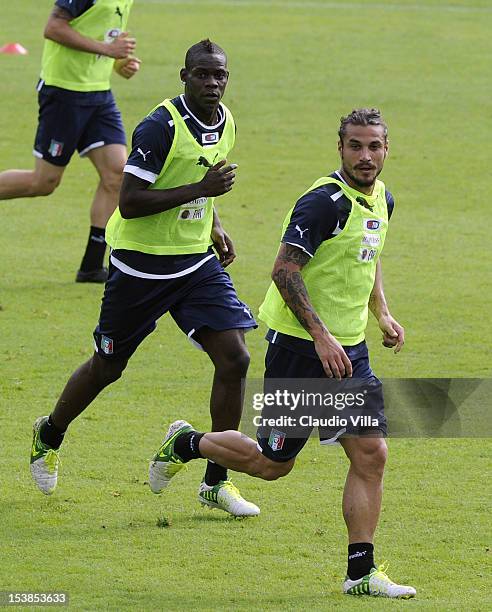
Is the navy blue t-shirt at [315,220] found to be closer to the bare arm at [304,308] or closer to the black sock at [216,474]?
the bare arm at [304,308]

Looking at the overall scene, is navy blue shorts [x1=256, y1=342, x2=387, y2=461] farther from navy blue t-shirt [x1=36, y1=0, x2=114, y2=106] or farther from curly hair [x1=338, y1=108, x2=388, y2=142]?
navy blue t-shirt [x1=36, y1=0, x2=114, y2=106]

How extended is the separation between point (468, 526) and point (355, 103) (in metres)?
13.7

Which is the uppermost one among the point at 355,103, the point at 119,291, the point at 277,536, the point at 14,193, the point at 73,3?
the point at 355,103

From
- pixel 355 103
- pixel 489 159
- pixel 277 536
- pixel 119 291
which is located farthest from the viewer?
pixel 355 103

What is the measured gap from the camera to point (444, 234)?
14.0 metres

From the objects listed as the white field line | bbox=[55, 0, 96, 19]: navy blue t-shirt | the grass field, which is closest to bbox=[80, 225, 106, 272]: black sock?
the grass field

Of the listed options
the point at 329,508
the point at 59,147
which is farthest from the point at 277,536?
the point at 59,147

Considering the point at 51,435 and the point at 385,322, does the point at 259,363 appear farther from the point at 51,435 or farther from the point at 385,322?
the point at 385,322

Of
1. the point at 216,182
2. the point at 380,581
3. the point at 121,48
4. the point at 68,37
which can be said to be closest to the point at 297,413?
the point at 380,581

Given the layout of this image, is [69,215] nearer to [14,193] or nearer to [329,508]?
[14,193]

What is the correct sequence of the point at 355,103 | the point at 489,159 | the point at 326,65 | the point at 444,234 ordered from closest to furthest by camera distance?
the point at 444,234
the point at 489,159
the point at 355,103
the point at 326,65

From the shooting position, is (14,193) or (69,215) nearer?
(14,193)

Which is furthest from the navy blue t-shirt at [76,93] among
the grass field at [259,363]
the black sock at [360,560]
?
the black sock at [360,560]

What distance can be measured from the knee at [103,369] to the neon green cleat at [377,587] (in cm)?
195
